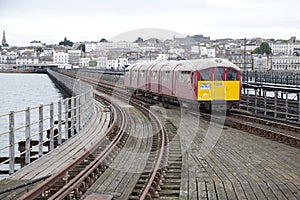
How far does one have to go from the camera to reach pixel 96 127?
746 inches

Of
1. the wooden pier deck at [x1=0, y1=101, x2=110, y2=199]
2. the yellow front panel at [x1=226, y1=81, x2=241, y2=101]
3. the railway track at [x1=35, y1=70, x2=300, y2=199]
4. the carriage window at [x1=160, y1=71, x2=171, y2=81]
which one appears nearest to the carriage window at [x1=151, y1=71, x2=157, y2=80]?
the carriage window at [x1=160, y1=71, x2=171, y2=81]

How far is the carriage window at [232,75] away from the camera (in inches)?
951

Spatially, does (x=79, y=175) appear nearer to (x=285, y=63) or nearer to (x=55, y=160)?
(x=55, y=160)

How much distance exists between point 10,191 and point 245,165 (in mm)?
5044

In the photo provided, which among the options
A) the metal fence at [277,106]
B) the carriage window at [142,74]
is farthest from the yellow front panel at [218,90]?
the carriage window at [142,74]

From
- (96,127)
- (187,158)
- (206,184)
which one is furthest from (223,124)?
(206,184)

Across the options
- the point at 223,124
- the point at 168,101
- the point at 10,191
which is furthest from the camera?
the point at 168,101

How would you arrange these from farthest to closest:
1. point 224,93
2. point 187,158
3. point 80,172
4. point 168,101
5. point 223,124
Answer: point 168,101
point 224,93
point 223,124
point 187,158
point 80,172

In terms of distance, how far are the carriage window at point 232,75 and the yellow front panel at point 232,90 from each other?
171 mm

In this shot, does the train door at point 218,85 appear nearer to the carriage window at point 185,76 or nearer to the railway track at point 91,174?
the carriage window at point 185,76

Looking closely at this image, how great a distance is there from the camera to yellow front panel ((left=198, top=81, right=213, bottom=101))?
77.0 feet

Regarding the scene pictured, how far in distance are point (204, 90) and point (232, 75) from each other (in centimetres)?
166

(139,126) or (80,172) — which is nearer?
(80,172)

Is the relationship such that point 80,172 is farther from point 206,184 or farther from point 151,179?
point 206,184
